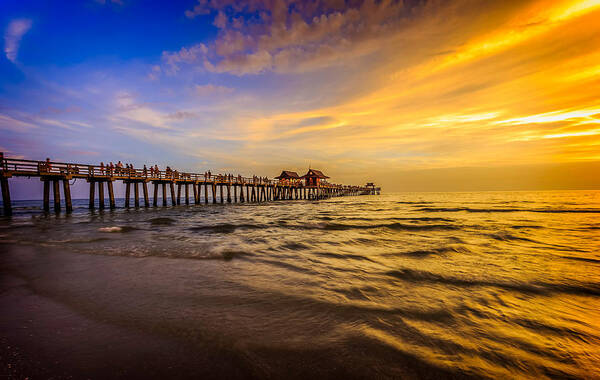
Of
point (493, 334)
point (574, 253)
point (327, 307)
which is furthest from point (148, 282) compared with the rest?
point (574, 253)

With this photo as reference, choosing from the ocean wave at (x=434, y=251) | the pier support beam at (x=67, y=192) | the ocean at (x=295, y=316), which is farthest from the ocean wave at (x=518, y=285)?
the pier support beam at (x=67, y=192)

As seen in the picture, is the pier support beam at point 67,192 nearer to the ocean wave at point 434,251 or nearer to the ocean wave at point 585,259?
the ocean wave at point 434,251

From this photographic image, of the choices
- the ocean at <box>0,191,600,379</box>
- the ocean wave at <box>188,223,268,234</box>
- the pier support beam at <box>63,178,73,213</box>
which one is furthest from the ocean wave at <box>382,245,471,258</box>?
the pier support beam at <box>63,178,73,213</box>

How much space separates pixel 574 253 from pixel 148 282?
1183cm

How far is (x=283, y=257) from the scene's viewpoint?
7.25 m

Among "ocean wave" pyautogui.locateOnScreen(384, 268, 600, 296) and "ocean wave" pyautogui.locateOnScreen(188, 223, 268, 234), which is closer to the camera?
"ocean wave" pyautogui.locateOnScreen(384, 268, 600, 296)

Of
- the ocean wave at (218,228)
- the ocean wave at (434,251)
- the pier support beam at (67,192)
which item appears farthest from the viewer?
the pier support beam at (67,192)

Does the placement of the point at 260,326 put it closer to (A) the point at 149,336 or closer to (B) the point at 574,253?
(A) the point at 149,336

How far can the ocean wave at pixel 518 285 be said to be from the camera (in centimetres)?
473

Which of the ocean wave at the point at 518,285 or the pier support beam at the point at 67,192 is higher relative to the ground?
the pier support beam at the point at 67,192

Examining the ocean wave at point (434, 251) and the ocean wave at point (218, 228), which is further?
the ocean wave at point (218, 228)

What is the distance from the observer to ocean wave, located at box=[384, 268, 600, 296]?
473 cm

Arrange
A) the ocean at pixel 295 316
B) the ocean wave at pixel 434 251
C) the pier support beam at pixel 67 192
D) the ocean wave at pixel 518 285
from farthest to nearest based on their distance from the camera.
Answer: the pier support beam at pixel 67 192 → the ocean wave at pixel 434 251 → the ocean wave at pixel 518 285 → the ocean at pixel 295 316

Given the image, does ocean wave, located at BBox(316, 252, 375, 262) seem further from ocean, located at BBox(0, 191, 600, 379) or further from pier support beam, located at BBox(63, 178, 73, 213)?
pier support beam, located at BBox(63, 178, 73, 213)
